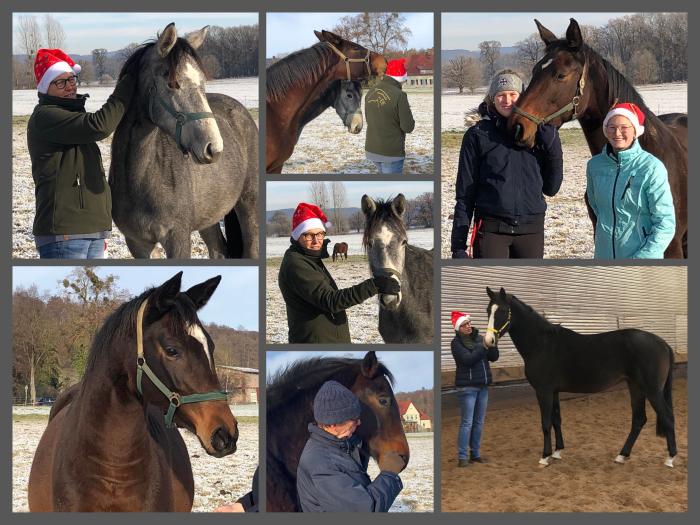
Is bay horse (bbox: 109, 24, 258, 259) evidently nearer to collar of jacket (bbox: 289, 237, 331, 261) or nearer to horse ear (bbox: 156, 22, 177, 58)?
horse ear (bbox: 156, 22, 177, 58)

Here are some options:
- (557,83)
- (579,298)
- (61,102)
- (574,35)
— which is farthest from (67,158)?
(579,298)

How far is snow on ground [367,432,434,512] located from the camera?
23.3 feet

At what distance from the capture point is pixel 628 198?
6664 mm

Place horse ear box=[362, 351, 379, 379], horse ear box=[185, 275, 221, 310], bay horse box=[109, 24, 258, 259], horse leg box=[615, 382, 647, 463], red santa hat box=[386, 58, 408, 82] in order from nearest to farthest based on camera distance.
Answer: horse ear box=[185, 275, 221, 310] < bay horse box=[109, 24, 258, 259] < horse ear box=[362, 351, 379, 379] < horse leg box=[615, 382, 647, 463] < red santa hat box=[386, 58, 408, 82]

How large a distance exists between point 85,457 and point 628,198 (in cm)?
393

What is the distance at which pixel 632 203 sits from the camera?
6656mm

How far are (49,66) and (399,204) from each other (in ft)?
8.57

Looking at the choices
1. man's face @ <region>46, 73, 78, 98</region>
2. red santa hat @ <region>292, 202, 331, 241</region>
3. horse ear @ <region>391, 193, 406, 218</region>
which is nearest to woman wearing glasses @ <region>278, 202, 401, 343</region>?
red santa hat @ <region>292, 202, 331, 241</region>

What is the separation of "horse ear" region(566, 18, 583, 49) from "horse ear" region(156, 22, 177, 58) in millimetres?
2753

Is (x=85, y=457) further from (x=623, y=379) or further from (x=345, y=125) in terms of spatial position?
(x=623, y=379)

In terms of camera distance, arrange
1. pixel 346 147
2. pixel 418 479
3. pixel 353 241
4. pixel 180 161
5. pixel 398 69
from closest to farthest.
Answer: pixel 418 479
pixel 180 161
pixel 398 69
pixel 353 241
pixel 346 147

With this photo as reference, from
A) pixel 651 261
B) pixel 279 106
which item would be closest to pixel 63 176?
pixel 279 106

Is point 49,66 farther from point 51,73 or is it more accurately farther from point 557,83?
point 557,83

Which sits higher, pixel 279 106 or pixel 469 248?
pixel 279 106
